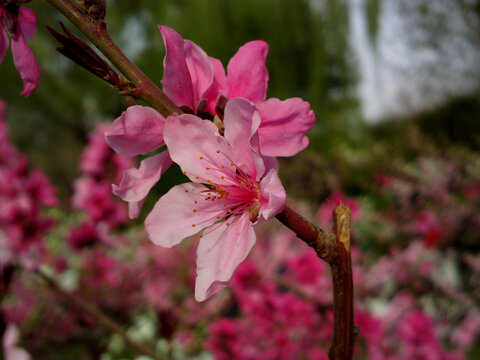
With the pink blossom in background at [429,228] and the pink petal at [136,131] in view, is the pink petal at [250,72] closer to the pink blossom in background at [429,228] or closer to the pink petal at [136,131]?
the pink petal at [136,131]

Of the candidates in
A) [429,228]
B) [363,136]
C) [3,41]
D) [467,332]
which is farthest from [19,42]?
[363,136]

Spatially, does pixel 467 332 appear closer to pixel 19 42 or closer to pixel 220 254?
pixel 220 254

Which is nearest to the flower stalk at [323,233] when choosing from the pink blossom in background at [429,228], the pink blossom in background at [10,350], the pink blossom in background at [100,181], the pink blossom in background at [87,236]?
the pink blossom in background at [10,350]

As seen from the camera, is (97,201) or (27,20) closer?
(27,20)

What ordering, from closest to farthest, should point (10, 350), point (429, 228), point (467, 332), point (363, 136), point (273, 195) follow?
point (273, 195) < point (10, 350) < point (467, 332) < point (429, 228) < point (363, 136)

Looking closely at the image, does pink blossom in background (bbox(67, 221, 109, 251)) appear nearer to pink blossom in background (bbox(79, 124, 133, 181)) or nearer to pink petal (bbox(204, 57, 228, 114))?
pink blossom in background (bbox(79, 124, 133, 181))

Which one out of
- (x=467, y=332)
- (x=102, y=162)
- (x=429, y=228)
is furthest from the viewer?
(x=429, y=228)

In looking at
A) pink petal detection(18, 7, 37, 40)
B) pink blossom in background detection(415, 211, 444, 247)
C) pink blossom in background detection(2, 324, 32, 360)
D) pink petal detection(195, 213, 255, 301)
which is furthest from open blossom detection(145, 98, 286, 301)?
pink blossom in background detection(415, 211, 444, 247)
